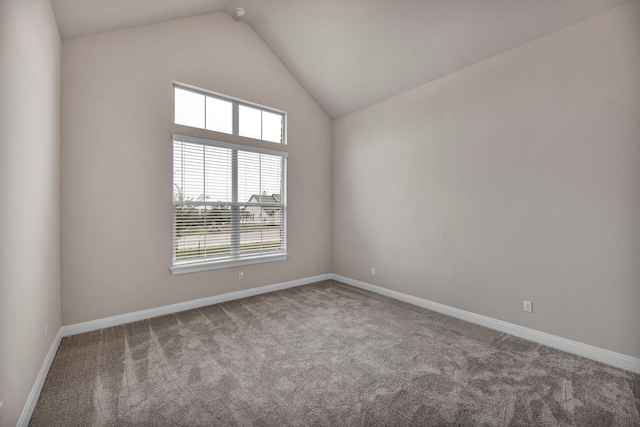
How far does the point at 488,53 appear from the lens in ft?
10.2

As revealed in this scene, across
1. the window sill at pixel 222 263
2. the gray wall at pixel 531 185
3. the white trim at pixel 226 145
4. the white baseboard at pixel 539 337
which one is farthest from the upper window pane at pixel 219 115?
the white baseboard at pixel 539 337

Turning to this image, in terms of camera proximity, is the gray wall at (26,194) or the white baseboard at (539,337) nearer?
the gray wall at (26,194)

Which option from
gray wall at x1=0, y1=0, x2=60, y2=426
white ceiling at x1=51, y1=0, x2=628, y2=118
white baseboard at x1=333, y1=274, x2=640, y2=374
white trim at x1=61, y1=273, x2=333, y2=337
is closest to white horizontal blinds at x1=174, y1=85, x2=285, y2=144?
white ceiling at x1=51, y1=0, x2=628, y2=118

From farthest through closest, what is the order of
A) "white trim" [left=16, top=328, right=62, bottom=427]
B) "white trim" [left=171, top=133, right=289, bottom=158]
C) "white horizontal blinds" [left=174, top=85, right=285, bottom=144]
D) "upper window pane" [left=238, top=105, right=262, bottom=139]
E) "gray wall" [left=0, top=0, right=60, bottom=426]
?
"upper window pane" [left=238, top=105, right=262, bottom=139] < "white horizontal blinds" [left=174, top=85, right=285, bottom=144] < "white trim" [left=171, top=133, right=289, bottom=158] < "white trim" [left=16, top=328, right=62, bottom=427] < "gray wall" [left=0, top=0, right=60, bottom=426]

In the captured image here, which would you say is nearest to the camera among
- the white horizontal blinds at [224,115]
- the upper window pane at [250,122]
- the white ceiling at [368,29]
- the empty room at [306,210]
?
the empty room at [306,210]

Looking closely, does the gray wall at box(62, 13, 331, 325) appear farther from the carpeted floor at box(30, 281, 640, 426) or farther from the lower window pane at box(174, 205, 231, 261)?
the carpeted floor at box(30, 281, 640, 426)

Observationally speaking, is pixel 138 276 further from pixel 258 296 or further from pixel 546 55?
pixel 546 55

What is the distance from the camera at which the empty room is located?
192 cm

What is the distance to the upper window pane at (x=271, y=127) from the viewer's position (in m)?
4.51

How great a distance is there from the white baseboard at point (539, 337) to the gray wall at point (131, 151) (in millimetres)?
2600

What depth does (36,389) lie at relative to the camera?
193 cm

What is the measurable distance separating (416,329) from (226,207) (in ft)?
9.73

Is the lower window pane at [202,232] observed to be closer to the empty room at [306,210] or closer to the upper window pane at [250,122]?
the empty room at [306,210]

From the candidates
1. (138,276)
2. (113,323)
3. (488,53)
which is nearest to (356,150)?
(488,53)
